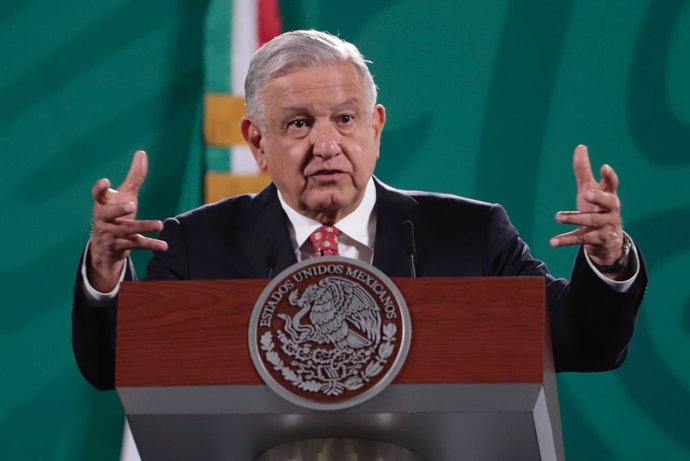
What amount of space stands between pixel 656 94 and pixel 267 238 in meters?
1.48

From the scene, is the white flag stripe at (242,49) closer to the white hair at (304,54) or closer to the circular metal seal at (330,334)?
the white hair at (304,54)

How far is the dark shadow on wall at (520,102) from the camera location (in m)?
3.65

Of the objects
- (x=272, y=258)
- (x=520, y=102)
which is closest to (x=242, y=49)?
(x=520, y=102)

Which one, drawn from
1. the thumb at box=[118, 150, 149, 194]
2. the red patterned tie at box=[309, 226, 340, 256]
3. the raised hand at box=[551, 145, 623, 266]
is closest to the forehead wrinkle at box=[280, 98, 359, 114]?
the red patterned tie at box=[309, 226, 340, 256]

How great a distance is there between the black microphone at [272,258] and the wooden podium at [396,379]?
518 millimetres

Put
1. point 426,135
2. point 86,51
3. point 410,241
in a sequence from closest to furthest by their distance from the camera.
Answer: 1. point 410,241
2. point 426,135
3. point 86,51

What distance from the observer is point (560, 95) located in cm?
368

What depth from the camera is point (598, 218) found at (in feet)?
6.95

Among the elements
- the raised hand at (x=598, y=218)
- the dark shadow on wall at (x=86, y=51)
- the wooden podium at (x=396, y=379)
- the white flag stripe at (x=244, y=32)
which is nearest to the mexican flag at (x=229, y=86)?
the white flag stripe at (x=244, y=32)

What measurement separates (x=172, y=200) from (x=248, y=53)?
455 millimetres

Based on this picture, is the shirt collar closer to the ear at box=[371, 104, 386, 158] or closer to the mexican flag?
the ear at box=[371, 104, 386, 158]

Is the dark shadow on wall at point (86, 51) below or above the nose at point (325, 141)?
above

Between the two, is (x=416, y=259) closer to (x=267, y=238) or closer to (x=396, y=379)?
(x=267, y=238)

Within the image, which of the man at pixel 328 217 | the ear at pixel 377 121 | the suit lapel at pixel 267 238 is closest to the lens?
the man at pixel 328 217
